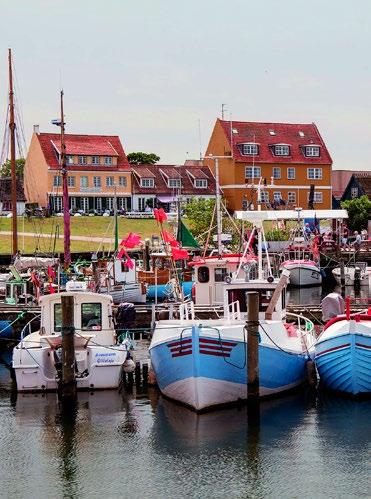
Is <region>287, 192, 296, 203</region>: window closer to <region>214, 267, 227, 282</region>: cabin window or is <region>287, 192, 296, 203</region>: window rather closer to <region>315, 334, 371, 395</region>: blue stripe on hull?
<region>214, 267, 227, 282</region>: cabin window

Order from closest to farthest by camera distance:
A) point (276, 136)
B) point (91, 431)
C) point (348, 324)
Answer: point (91, 431), point (348, 324), point (276, 136)

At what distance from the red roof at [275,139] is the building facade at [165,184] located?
5898 millimetres

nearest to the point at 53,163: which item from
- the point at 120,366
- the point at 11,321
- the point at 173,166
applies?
the point at 173,166

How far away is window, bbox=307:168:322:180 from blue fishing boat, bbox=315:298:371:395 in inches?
3638

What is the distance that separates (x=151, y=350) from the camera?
30.2 m

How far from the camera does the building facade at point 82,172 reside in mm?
114500

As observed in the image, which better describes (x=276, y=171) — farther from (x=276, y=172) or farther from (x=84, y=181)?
(x=84, y=181)

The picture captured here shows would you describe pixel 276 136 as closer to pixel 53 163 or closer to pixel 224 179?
pixel 224 179

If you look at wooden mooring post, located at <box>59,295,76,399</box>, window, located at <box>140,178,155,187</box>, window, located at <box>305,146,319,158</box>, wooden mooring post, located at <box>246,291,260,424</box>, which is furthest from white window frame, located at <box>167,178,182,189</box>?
wooden mooring post, located at <box>246,291,260,424</box>

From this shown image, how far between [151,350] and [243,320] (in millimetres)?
2995

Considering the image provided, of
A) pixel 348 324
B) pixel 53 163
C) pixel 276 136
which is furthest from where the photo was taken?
pixel 276 136

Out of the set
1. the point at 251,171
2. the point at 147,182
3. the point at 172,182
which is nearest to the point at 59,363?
the point at 251,171

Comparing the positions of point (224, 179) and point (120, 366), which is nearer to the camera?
point (120, 366)

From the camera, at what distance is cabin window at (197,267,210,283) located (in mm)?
41031
